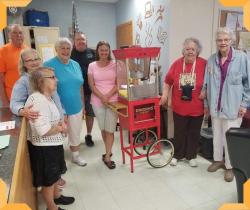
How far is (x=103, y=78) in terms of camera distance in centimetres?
227

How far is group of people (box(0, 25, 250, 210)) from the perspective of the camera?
153 centimetres

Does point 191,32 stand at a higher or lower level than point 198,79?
higher

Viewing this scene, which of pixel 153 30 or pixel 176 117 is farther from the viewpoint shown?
pixel 153 30

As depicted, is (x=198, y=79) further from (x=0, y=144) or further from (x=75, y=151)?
(x=0, y=144)

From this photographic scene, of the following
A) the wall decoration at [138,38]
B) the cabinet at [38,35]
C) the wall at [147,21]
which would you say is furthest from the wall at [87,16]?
the wall decoration at [138,38]

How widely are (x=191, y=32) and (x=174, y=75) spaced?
0.97 metres

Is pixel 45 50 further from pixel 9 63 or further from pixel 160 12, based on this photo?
pixel 160 12

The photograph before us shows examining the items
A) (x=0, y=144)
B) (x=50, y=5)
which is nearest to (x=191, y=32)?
(x=0, y=144)

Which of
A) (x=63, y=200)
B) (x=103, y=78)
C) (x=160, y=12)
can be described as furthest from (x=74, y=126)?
(x=160, y=12)

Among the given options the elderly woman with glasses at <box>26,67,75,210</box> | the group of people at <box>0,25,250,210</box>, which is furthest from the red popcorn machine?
the elderly woman with glasses at <box>26,67,75,210</box>

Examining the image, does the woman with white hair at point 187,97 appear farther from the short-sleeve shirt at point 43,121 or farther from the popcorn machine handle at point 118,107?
the short-sleeve shirt at point 43,121

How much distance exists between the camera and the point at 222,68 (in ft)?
6.51

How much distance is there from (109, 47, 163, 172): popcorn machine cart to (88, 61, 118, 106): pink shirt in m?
0.07

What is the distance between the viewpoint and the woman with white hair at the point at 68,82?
2.04 meters
